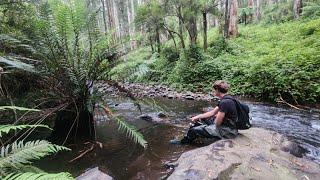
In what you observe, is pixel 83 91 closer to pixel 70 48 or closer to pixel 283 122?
pixel 70 48

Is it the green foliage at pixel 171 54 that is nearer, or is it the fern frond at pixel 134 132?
the fern frond at pixel 134 132

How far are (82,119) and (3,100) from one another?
1.39m

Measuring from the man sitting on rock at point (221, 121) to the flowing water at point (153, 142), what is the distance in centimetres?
33

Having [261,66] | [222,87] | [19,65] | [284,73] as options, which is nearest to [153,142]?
[222,87]

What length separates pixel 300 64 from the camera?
9445 mm

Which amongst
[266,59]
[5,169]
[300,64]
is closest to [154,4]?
[266,59]

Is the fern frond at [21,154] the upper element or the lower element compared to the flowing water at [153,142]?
upper

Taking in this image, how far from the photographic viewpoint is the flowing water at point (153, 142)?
4758 millimetres

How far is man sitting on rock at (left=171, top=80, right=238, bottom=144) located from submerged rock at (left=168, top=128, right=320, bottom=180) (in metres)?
0.23

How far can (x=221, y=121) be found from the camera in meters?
5.14

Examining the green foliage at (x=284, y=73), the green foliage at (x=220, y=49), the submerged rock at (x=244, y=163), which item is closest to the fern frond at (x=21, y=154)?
the submerged rock at (x=244, y=163)

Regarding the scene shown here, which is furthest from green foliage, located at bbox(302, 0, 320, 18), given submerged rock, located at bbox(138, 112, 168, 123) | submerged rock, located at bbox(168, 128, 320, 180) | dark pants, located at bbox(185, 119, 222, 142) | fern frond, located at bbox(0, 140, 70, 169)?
fern frond, located at bbox(0, 140, 70, 169)

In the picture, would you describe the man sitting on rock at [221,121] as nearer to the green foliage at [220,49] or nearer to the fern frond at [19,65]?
the fern frond at [19,65]

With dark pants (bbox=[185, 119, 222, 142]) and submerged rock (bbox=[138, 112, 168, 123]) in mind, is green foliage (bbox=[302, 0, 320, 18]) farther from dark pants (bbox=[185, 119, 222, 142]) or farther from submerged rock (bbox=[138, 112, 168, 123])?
dark pants (bbox=[185, 119, 222, 142])
